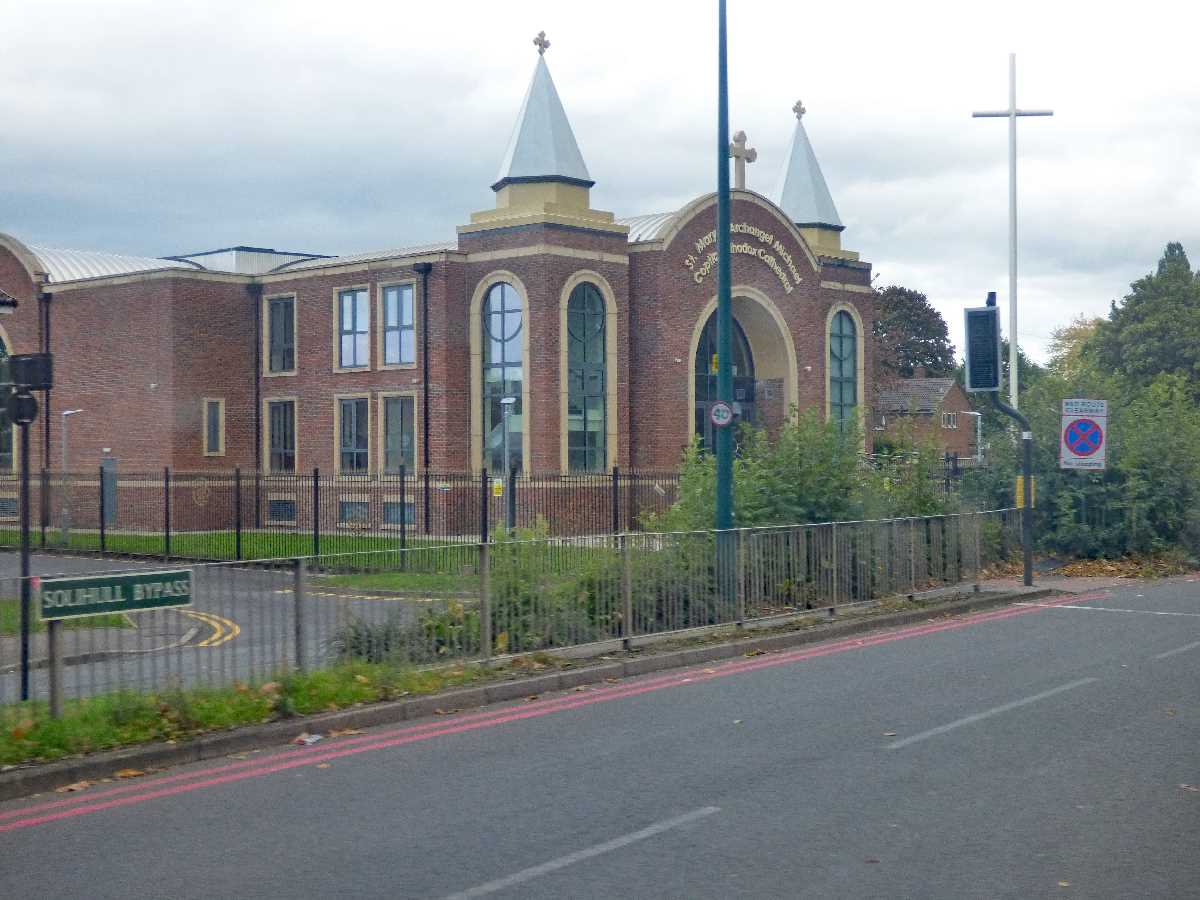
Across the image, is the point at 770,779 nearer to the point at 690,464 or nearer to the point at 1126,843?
the point at 1126,843

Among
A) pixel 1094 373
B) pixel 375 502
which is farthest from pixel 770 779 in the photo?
pixel 375 502

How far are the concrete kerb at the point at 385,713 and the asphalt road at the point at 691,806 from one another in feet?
0.66

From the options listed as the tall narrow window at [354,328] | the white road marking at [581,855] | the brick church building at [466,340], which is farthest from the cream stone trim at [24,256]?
the white road marking at [581,855]

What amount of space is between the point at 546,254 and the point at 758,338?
10.7m

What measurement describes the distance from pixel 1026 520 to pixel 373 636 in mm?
13517

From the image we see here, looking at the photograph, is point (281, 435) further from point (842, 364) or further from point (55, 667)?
point (55, 667)

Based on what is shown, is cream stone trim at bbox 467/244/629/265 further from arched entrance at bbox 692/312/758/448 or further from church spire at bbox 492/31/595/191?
arched entrance at bbox 692/312/758/448

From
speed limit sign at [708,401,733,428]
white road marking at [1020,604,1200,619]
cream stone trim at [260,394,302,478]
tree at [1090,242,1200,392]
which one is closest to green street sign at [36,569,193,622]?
speed limit sign at [708,401,733,428]

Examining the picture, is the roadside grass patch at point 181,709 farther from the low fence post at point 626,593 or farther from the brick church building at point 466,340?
the brick church building at point 466,340

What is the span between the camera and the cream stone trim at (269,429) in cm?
4147

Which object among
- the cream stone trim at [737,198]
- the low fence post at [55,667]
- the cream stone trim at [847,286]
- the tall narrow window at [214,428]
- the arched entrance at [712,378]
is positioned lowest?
the low fence post at [55,667]

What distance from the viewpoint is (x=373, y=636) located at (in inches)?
451

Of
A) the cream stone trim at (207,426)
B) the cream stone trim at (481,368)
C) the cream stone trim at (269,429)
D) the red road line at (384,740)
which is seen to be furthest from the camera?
the cream stone trim at (269,429)

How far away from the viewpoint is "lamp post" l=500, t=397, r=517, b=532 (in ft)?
99.6
